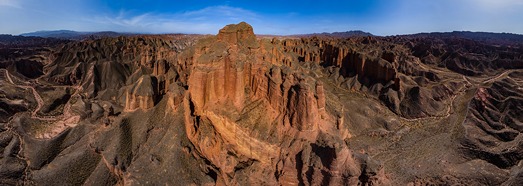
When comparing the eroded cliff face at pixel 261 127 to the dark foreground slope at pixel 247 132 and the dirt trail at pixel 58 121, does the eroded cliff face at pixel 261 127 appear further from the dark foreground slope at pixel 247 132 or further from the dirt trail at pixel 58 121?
the dirt trail at pixel 58 121

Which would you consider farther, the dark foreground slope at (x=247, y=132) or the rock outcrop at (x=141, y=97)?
the rock outcrop at (x=141, y=97)

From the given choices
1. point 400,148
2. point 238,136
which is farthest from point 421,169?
point 238,136

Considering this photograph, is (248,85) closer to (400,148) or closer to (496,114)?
(400,148)

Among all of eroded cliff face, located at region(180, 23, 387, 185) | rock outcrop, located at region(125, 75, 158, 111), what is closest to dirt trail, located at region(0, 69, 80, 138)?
rock outcrop, located at region(125, 75, 158, 111)

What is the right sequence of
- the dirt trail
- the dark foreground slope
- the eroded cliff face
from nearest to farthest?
the eroded cliff face → the dark foreground slope → the dirt trail

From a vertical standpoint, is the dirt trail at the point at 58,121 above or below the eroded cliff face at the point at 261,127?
below

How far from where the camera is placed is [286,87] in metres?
27.9

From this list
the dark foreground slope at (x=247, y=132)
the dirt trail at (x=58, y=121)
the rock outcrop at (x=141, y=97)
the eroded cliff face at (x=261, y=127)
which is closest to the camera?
the eroded cliff face at (x=261, y=127)

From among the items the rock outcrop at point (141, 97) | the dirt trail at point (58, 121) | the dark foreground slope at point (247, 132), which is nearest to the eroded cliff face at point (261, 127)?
the dark foreground slope at point (247, 132)

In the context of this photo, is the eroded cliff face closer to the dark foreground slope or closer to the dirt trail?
the dark foreground slope

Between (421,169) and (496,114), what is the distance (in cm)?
2771

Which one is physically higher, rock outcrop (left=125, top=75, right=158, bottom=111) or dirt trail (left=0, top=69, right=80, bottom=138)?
rock outcrop (left=125, top=75, right=158, bottom=111)

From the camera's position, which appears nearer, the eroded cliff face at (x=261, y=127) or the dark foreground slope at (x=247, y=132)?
the eroded cliff face at (x=261, y=127)

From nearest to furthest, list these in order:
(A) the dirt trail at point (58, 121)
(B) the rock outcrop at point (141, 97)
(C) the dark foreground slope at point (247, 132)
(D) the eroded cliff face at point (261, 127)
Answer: (D) the eroded cliff face at point (261, 127) → (C) the dark foreground slope at point (247, 132) → (B) the rock outcrop at point (141, 97) → (A) the dirt trail at point (58, 121)
